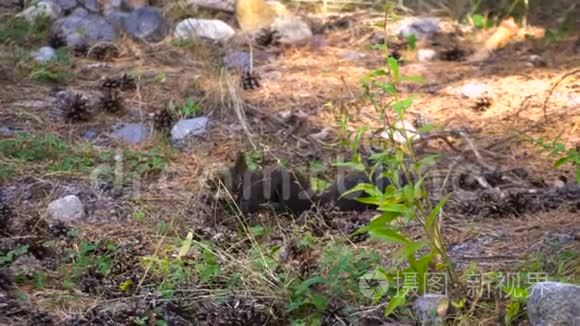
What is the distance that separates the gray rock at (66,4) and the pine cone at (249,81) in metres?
2.12

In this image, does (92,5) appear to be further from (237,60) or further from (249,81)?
(249,81)

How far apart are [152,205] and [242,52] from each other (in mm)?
2430

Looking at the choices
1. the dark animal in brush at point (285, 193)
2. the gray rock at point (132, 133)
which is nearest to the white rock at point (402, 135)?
the dark animal in brush at point (285, 193)

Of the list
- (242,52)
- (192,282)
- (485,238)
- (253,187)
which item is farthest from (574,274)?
(242,52)

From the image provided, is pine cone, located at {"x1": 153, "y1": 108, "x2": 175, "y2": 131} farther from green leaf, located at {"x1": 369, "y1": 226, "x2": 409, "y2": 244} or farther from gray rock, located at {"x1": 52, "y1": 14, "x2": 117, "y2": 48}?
green leaf, located at {"x1": 369, "y1": 226, "x2": 409, "y2": 244}

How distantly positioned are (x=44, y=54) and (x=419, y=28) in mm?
2464

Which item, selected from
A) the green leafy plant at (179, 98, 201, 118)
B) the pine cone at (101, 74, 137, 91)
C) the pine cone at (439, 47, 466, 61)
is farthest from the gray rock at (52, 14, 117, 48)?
the pine cone at (439, 47, 466, 61)

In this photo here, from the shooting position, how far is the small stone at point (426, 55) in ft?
19.9

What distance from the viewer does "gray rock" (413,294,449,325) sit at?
2590mm

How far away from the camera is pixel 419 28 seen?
21.6ft

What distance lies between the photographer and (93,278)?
3.08m

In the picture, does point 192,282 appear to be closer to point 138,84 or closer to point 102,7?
point 138,84

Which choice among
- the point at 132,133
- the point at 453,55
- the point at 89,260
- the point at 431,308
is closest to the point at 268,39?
the point at 453,55

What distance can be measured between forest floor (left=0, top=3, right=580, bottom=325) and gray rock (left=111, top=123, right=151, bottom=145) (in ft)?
0.19
